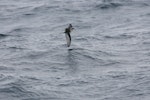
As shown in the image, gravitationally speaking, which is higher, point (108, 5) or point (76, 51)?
point (108, 5)

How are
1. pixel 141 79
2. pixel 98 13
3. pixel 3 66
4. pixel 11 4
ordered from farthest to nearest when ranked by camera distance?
pixel 11 4 < pixel 98 13 < pixel 3 66 < pixel 141 79

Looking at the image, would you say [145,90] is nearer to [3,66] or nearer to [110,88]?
[110,88]

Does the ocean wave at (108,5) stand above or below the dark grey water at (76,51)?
above

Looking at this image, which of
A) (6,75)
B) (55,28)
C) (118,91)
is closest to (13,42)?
(55,28)

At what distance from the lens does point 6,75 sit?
25.6 meters

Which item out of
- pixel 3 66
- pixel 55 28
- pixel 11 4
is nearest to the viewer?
pixel 3 66

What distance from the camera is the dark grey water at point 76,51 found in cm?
2359

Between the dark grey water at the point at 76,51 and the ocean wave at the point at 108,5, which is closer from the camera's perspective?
the dark grey water at the point at 76,51

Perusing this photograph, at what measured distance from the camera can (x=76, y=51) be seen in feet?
96.4

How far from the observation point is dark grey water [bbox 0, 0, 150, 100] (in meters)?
23.6

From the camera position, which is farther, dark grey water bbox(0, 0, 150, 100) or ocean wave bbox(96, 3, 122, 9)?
ocean wave bbox(96, 3, 122, 9)

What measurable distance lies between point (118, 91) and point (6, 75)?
5.69 m

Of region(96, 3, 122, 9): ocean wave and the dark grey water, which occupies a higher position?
region(96, 3, 122, 9): ocean wave

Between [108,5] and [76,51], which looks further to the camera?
[108,5]
